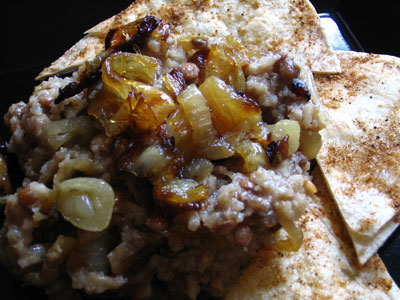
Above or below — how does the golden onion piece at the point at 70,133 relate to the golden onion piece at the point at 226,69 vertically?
below

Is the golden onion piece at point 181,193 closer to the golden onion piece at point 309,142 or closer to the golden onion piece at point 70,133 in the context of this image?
the golden onion piece at point 70,133

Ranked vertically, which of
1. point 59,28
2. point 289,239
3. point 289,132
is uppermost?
point 59,28

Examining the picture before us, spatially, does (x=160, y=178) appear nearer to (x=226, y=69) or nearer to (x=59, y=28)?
(x=226, y=69)

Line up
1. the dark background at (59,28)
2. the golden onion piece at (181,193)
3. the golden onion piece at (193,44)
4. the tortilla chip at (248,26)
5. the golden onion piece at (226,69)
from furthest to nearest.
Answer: the dark background at (59,28) → the tortilla chip at (248,26) → the golden onion piece at (193,44) → the golden onion piece at (226,69) → the golden onion piece at (181,193)

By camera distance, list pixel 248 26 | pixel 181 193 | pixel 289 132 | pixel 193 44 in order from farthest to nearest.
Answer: pixel 248 26 → pixel 193 44 → pixel 289 132 → pixel 181 193

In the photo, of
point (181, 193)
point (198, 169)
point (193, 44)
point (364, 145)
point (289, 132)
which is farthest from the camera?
point (364, 145)

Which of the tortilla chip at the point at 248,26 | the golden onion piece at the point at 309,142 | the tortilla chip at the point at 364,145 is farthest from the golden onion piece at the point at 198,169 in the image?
the tortilla chip at the point at 248,26

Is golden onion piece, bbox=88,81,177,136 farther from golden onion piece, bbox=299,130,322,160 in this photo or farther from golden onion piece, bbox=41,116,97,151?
golden onion piece, bbox=299,130,322,160

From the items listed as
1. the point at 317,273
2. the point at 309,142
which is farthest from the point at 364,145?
the point at 317,273
